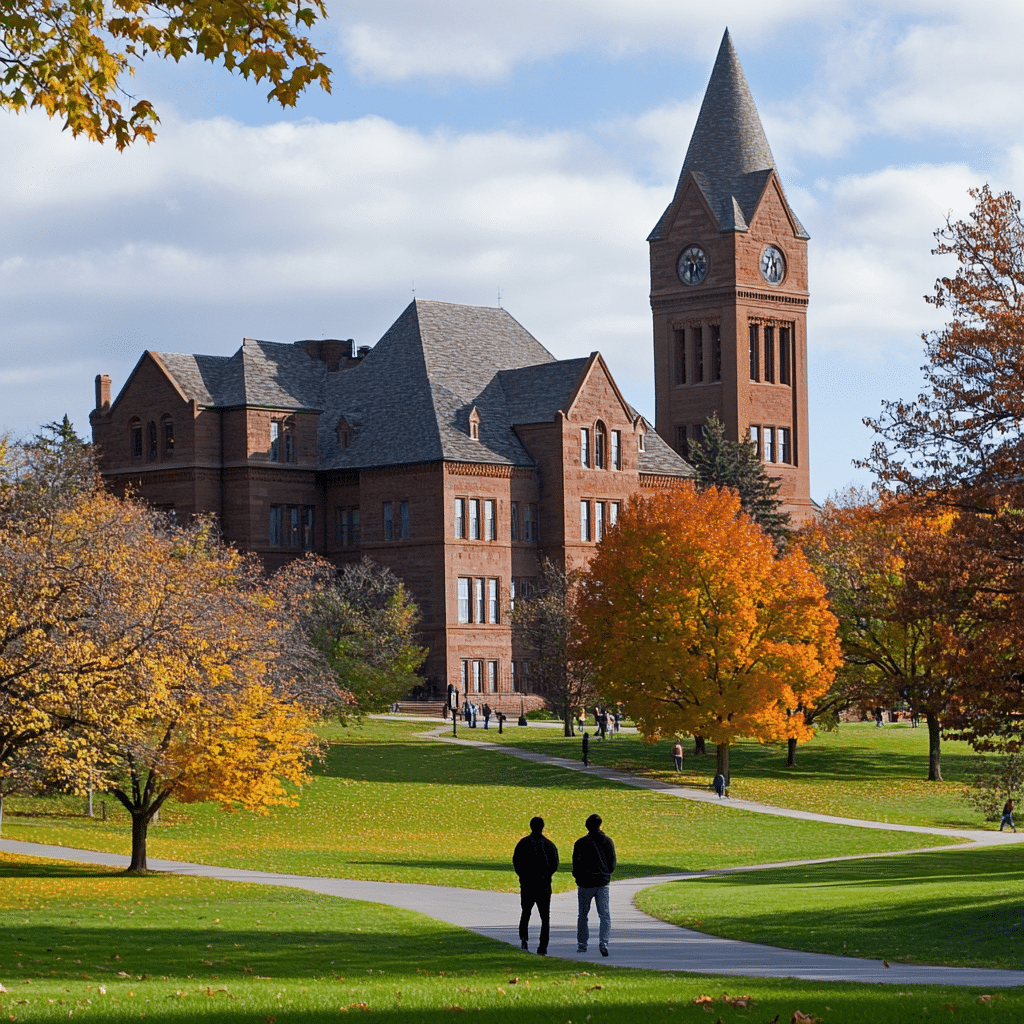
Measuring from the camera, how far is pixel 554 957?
67.2 ft

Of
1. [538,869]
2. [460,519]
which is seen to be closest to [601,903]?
[538,869]

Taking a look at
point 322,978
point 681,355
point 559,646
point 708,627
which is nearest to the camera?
point 322,978

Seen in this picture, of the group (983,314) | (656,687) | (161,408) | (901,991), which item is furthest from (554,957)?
(161,408)

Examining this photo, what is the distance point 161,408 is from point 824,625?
42.5 metres

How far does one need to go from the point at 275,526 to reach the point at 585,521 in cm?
1651

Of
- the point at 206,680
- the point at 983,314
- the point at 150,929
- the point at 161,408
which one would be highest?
the point at 161,408

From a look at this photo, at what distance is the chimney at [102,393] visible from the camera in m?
92.2

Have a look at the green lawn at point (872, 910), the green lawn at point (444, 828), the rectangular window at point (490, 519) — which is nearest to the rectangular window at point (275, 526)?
the rectangular window at point (490, 519)

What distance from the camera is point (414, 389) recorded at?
89938mm

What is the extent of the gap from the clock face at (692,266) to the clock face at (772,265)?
3.83 meters

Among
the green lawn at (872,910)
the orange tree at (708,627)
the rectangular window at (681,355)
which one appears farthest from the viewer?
the rectangular window at (681,355)

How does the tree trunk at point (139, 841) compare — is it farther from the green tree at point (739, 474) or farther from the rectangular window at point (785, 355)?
the rectangular window at point (785, 355)

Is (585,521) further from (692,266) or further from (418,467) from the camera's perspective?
(692,266)

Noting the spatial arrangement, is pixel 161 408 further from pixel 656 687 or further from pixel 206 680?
pixel 206 680
